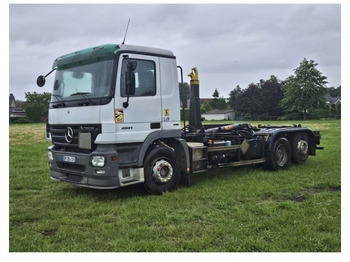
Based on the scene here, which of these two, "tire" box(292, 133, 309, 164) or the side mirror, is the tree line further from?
the side mirror

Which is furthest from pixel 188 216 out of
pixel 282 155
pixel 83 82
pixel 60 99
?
pixel 282 155

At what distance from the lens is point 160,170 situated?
6.77 m

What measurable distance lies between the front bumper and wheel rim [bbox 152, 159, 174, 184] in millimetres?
363

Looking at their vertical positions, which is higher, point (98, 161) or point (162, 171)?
point (98, 161)

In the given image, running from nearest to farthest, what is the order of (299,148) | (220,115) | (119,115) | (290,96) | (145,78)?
(119,115) < (145,78) < (299,148) < (290,96) < (220,115)

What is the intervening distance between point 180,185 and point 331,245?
3.87 metres

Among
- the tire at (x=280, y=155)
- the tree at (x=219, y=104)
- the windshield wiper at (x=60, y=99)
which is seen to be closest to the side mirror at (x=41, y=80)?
the windshield wiper at (x=60, y=99)

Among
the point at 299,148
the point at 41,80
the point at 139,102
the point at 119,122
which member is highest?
the point at 41,80

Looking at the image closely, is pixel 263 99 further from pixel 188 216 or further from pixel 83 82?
pixel 188 216

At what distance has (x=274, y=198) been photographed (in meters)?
6.55

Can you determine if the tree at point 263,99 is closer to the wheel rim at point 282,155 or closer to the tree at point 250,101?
the tree at point 250,101

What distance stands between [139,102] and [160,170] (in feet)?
4.66

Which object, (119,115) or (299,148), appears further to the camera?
(299,148)

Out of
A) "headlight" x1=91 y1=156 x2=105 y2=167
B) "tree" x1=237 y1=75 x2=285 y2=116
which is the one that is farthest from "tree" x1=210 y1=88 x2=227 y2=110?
"headlight" x1=91 y1=156 x2=105 y2=167
